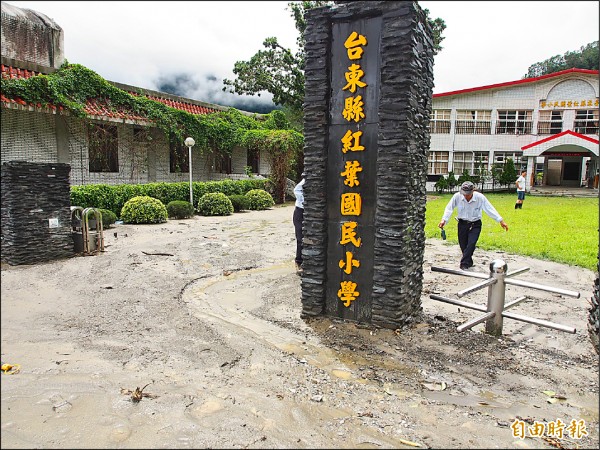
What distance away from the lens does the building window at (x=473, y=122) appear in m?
27.9

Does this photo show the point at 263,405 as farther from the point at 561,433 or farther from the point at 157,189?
the point at 157,189

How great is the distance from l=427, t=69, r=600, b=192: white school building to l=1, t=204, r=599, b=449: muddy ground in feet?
78.2

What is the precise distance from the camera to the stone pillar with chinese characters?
4.22 metres

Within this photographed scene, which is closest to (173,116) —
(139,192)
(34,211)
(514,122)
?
(139,192)

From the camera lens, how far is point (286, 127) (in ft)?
75.8

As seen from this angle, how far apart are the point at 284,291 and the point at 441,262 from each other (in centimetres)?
352

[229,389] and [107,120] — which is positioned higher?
[107,120]

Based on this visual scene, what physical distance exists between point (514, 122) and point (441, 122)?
15.2 ft

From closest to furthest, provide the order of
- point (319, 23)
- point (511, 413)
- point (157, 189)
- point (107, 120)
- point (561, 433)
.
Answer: point (561, 433)
point (511, 413)
point (319, 23)
point (107, 120)
point (157, 189)

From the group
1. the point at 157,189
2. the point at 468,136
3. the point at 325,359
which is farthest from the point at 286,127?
the point at 325,359

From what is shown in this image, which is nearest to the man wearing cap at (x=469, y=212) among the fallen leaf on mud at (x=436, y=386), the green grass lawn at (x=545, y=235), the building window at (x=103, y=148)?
the green grass lawn at (x=545, y=235)

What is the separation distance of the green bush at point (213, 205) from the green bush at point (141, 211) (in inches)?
94.3

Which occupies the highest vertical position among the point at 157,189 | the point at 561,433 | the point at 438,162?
the point at 438,162

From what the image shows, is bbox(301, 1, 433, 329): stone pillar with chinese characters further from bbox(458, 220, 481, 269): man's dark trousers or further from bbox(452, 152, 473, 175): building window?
bbox(452, 152, 473, 175): building window
